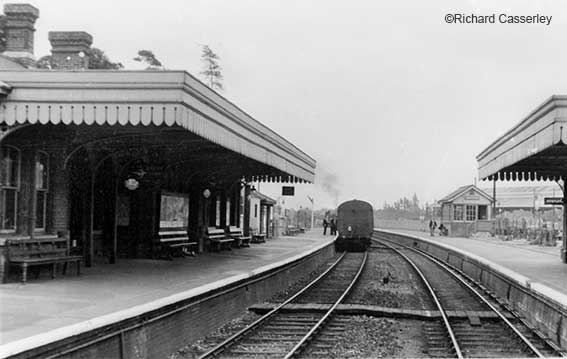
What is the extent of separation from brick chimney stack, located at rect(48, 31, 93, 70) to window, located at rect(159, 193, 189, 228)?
4.10 meters

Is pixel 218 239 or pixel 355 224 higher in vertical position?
pixel 355 224

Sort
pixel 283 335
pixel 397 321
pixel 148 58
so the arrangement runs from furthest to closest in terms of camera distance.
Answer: pixel 148 58, pixel 397 321, pixel 283 335

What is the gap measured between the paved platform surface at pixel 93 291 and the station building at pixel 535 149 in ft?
19.6

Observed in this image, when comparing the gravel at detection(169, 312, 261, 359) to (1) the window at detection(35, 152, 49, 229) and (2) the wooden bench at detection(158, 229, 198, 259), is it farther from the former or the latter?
(2) the wooden bench at detection(158, 229, 198, 259)

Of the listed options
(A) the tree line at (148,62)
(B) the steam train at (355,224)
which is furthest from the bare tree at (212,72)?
(B) the steam train at (355,224)

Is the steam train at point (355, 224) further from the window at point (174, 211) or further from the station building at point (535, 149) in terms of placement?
the window at point (174, 211)

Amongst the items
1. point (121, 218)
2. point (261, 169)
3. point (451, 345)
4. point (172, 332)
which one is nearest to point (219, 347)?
point (172, 332)

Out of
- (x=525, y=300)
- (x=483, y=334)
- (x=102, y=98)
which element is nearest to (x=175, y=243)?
(x=102, y=98)

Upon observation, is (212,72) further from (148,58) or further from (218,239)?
(218,239)

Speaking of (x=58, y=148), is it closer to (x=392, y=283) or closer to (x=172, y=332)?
(x=172, y=332)

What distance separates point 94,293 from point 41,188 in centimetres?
356

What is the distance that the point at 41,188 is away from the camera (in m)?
12.7

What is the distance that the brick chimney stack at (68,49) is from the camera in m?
14.9

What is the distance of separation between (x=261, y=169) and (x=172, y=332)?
1300 cm
